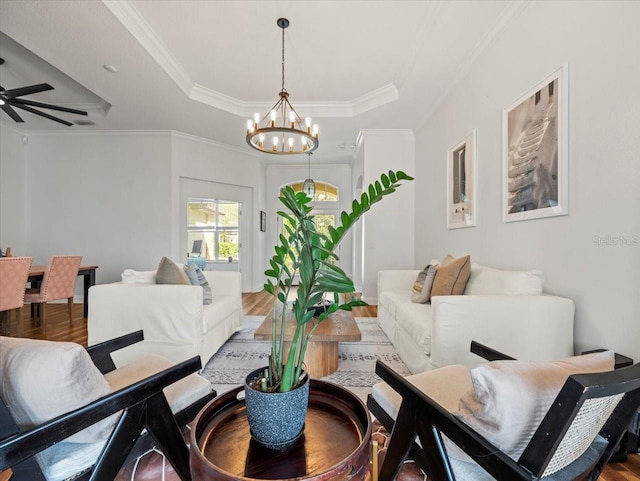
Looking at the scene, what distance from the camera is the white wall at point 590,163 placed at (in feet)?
4.95

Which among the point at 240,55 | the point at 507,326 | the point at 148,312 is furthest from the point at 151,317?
the point at 240,55

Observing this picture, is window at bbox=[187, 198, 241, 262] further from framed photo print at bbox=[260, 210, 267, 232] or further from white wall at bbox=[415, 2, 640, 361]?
white wall at bbox=[415, 2, 640, 361]

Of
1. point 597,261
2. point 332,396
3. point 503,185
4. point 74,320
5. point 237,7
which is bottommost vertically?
point 74,320

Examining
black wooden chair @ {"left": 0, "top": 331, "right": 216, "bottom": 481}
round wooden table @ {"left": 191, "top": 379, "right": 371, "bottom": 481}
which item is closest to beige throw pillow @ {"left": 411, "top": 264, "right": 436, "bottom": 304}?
round wooden table @ {"left": 191, "top": 379, "right": 371, "bottom": 481}

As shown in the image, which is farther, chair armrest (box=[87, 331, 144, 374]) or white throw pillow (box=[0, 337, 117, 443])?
chair armrest (box=[87, 331, 144, 374])

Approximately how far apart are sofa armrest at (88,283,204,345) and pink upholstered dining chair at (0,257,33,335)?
1.35m

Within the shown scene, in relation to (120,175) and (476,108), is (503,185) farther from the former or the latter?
(120,175)

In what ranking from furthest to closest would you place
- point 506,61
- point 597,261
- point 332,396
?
point 506,61 < point 597,261 < point 332,396

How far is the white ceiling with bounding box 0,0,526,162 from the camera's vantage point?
8.18ft

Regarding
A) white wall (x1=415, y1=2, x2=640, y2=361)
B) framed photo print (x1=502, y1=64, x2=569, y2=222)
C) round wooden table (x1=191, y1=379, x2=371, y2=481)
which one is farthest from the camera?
framed photo print (x1=502, y1=64, x2=569, y2=222)

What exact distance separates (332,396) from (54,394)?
838 mm

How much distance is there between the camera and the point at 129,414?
0.94 m

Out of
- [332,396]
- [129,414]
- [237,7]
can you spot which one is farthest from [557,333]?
[237,7]

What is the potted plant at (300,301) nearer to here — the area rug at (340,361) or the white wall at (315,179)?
the area rug at (340,361)
